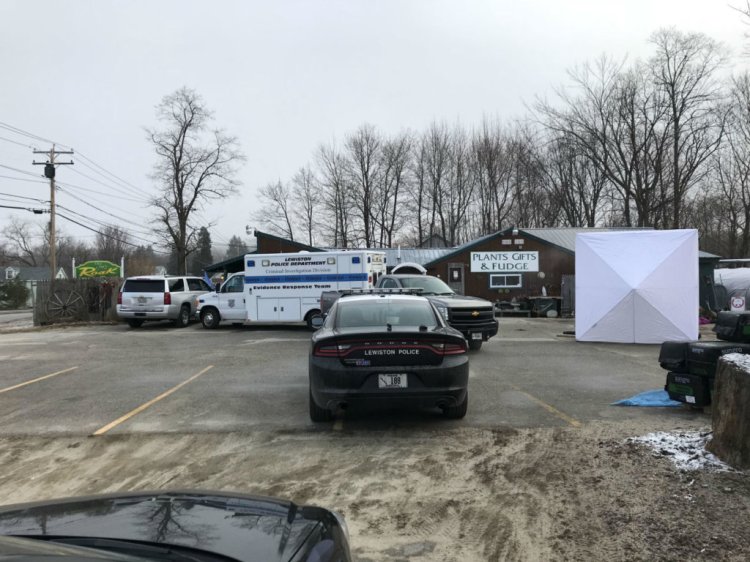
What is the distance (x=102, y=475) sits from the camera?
5.12 m

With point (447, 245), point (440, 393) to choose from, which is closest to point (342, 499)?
point (440, 393)

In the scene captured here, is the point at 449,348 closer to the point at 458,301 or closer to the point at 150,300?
the point at 458,301

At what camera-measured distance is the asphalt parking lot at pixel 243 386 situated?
690 cm

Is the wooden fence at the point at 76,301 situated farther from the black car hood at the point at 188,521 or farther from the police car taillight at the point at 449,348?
the black car hood at the point at 188,521

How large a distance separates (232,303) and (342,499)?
17.0 meters

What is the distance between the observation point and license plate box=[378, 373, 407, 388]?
5969mm

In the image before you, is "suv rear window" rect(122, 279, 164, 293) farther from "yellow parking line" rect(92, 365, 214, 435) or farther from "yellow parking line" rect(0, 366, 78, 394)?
"yellow parking line" rect(92, 365, 214, 435)

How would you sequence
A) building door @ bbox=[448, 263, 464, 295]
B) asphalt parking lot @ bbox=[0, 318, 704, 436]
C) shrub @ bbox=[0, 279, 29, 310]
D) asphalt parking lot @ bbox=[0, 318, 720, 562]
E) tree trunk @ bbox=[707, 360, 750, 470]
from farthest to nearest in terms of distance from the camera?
1. shrub @ bbox=[0, 279, 29, 310]
2. building door @ bbox=[448, 263, 464, 295]
3. asphalt parking lot @ bbox=[0, 318, 704, 436]
4. tree trunk @ bbox=[707, 360, 750, 470]
5. asphalt parking lot @ bbox=[0, 318, 720, 562]

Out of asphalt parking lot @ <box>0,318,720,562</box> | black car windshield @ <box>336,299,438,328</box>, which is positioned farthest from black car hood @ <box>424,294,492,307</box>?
black car windshield @ <box>336,299,438,328</box>

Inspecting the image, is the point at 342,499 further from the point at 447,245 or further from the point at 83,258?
the point at 83,258

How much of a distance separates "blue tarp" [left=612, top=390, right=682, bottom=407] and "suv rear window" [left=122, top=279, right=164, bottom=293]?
59.8 feet

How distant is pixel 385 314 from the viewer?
6906 millimetres

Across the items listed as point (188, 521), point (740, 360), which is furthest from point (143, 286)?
point (188, 521)

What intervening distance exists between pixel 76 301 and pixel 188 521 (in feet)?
86.2
